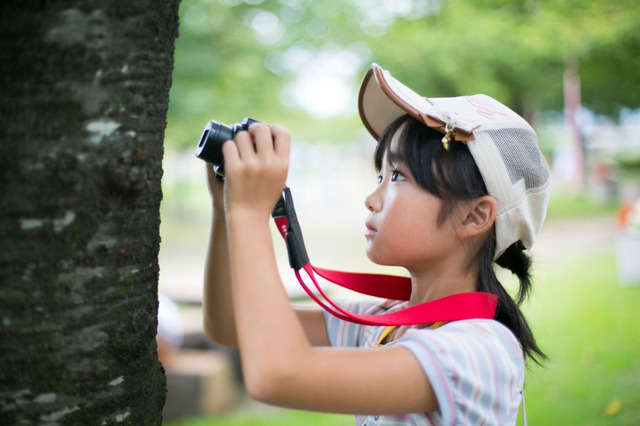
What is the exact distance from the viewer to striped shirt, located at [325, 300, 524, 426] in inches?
48.4

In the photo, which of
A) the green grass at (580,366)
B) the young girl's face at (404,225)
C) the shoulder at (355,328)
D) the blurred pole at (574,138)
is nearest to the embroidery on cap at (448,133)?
the young girl's face at (404,225)

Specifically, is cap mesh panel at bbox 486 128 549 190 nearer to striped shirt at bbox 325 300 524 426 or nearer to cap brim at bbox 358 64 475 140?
cap brim at bbox 358 64 475 140

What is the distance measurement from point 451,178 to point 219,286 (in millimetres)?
578

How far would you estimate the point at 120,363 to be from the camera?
3.96ft

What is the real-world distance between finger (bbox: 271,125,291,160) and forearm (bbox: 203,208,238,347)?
373 millimetres

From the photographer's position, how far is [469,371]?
126 cm

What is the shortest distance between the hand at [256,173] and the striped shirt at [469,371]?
14.4 inches

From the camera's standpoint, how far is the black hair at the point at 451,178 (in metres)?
1.50

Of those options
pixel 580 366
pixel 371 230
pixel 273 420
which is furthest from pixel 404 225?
pixel 580 366

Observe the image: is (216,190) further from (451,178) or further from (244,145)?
(451,178)

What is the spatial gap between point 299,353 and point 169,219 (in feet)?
51.5

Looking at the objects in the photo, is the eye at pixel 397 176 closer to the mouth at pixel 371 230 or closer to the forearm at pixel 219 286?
the mouth at pixel 371 230

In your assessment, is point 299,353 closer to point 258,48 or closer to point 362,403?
point 362,403

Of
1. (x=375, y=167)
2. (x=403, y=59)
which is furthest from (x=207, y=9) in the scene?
(x=375, y=167)
